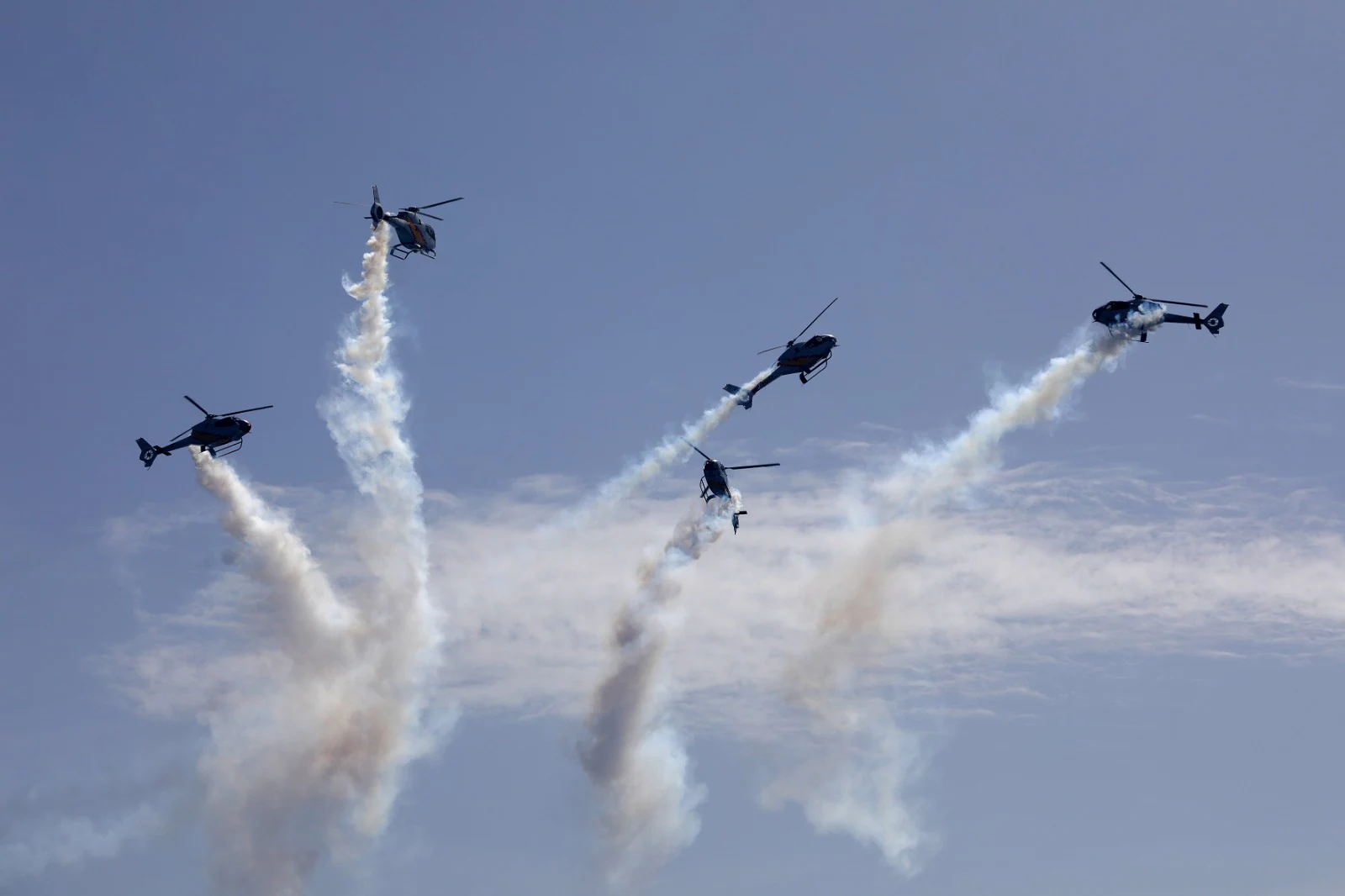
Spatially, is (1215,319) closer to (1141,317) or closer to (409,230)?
(1141,317)

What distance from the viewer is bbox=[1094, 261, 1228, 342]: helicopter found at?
448 feet

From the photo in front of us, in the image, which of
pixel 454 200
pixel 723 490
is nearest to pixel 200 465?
pixel 454 200

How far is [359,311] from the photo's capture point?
143500 millimetres

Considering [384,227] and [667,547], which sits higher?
[384,227]

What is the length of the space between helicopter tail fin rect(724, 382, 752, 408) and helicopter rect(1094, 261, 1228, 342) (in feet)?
90.3

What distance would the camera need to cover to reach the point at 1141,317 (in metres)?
137

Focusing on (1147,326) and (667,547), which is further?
(667,547)

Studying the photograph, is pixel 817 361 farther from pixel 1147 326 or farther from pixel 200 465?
pixel 200 465

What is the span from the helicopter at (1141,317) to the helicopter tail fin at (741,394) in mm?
27523

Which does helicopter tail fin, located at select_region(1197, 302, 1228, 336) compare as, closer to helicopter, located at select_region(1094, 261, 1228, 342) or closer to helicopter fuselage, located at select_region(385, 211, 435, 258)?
helicopter, located at select_region(1094, 261, 1228, 342)

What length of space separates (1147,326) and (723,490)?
3405cm

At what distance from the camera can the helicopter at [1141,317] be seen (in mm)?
136625

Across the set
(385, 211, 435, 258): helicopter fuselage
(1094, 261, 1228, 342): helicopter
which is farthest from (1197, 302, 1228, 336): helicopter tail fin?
(385, 211, 435, 258): helicopter fuselage

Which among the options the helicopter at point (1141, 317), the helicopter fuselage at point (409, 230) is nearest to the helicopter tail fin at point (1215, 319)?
the helicopter at point (1141, 317)
